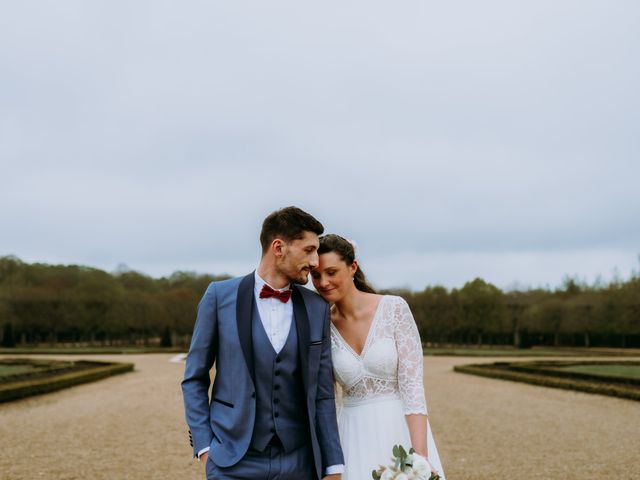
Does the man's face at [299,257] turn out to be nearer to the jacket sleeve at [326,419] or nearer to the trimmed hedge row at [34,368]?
the jacket sleeve at [326,419]

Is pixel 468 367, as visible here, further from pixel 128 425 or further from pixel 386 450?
pixel 386 450

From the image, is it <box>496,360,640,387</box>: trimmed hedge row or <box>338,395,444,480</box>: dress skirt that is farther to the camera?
<box>496,360,640,387</box>: trimmed hedge row

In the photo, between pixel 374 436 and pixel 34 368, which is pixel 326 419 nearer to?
→ pixel 374 436

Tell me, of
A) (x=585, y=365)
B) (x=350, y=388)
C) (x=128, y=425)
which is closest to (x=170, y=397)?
(x=128, y=425)

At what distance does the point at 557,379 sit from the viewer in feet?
60.7

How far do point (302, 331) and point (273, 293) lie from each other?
206 mm

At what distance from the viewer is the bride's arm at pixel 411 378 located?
3260 mm

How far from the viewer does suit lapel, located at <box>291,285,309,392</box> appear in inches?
114

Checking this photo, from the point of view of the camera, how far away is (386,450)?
3508 mm

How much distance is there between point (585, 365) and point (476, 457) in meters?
18.5

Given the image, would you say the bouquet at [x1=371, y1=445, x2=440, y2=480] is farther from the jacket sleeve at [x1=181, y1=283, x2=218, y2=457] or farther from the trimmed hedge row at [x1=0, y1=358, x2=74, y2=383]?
the trimmed hedge row at [x1=0, y1=358, x2=74, y2=383]

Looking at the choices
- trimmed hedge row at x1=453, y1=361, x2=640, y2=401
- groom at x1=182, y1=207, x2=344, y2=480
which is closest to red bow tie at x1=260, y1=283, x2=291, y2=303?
groom at x1=182, y1=207, x2=344, y2=480

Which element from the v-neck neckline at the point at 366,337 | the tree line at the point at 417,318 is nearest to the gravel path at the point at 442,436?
the v-neck neckline at the point at 366,337

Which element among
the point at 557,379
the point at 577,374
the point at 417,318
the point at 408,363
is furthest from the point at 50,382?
the point at 417,318
